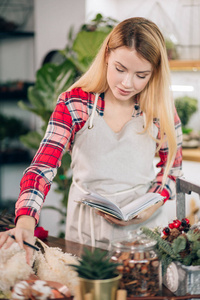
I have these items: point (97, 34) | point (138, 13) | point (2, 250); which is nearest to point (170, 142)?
point (2, 250)

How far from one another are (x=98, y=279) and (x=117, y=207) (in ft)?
2.12

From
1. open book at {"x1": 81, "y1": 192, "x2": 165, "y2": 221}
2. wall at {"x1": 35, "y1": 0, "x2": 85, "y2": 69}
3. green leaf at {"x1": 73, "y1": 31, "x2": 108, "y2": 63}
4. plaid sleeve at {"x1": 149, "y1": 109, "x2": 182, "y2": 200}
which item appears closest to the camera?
open book at {"x1": 81, "y1": 192, "x2": 165, "y2": 221}

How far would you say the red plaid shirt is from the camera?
142 centimetres

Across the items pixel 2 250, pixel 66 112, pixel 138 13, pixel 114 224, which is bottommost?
pixel 114 224

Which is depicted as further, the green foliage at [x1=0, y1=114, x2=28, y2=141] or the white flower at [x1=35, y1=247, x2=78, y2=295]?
the green foliage at [x1=0, y1=114, x2=28, y2=141]

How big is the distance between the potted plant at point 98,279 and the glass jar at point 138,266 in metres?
0.13

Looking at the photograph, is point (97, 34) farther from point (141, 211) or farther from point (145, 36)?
point (141, 211)

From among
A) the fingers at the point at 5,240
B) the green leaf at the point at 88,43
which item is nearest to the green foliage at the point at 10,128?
the green leaf at the point at 88,43

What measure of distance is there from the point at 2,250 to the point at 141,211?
2.16ft

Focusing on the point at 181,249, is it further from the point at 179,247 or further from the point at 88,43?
the point at 88,43

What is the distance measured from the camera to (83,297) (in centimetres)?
95

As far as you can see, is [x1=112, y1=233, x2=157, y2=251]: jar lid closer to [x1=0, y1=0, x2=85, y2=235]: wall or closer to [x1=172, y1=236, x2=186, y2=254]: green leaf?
[x1=172, y1=236, x2=186, y2=254]: green leaf

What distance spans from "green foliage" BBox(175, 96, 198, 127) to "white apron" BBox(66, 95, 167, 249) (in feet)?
7.14

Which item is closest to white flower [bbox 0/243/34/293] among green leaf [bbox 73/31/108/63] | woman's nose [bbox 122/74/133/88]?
woman's nose [bbox 122/74/133/88]
